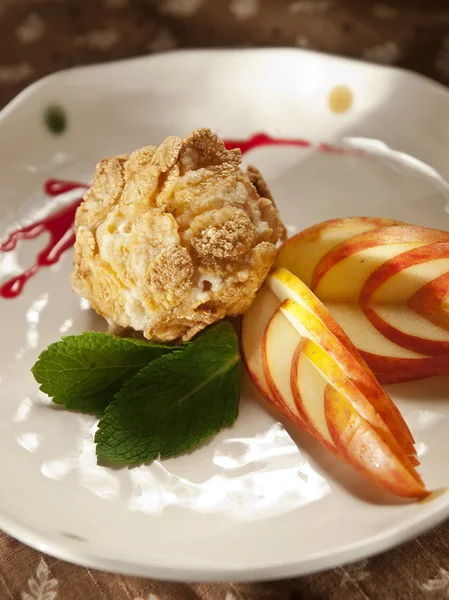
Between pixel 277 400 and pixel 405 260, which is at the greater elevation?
pixel 405 260

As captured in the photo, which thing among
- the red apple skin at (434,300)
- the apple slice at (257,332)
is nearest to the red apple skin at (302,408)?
the apple slice at (257,332)

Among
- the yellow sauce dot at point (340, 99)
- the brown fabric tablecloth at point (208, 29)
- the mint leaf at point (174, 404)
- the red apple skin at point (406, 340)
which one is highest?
the brown fabric tablecloth at point (208, 29)

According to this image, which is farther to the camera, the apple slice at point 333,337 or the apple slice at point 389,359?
the apple slice at point 389,359

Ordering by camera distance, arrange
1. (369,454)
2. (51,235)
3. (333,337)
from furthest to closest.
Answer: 1. (51,235)
2. (333,337)
3. (369,454)

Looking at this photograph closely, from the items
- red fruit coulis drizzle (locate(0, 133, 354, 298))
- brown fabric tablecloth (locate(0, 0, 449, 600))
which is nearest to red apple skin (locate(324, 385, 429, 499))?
red fruit coulis drizzle (locate(0, 133, 354, 298))

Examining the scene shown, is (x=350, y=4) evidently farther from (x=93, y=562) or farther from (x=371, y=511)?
(x=93, y=562)

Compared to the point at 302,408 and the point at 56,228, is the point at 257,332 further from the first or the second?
the point at 56,228

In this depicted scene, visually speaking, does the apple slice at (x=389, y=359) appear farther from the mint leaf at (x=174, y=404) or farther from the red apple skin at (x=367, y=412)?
the mint leaf at (x=174, y=404)

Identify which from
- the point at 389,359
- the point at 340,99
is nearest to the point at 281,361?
the point at 389,359

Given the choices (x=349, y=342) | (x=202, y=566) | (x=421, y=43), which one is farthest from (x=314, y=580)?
(x=421, y=43)
